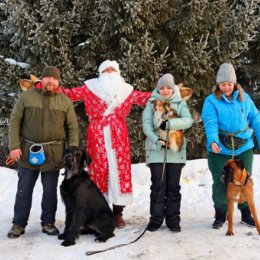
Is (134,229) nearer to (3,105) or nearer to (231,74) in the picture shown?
(231,74)

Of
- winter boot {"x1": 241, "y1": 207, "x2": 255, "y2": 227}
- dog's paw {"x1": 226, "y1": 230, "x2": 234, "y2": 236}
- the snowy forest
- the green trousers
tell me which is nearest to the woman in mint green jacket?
the green trousers

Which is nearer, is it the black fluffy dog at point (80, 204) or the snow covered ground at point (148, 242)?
the snow covered ground at point (148, 242)

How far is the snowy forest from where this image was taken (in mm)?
7211

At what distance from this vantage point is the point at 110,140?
189 inches

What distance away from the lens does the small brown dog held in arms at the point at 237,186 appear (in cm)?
431

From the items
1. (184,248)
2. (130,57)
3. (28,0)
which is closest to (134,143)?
(130,57)

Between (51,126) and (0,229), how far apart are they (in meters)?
1.51

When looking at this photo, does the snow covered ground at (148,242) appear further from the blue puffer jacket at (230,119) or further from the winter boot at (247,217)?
the blue puffer jacket at (230,119)

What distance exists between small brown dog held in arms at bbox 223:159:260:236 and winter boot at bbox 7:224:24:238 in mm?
2374

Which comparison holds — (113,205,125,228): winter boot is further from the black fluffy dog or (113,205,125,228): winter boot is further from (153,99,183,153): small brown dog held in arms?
(153,99,183,153): small brown dog held in arms

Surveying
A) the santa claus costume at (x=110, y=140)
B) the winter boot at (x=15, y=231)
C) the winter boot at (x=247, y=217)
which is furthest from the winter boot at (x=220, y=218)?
the winter boot at (x=15, y=231)

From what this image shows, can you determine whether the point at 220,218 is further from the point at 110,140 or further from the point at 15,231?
the point at 15,231

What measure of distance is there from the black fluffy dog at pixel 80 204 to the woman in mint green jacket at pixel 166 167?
0.59 m

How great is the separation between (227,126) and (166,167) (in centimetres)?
85
